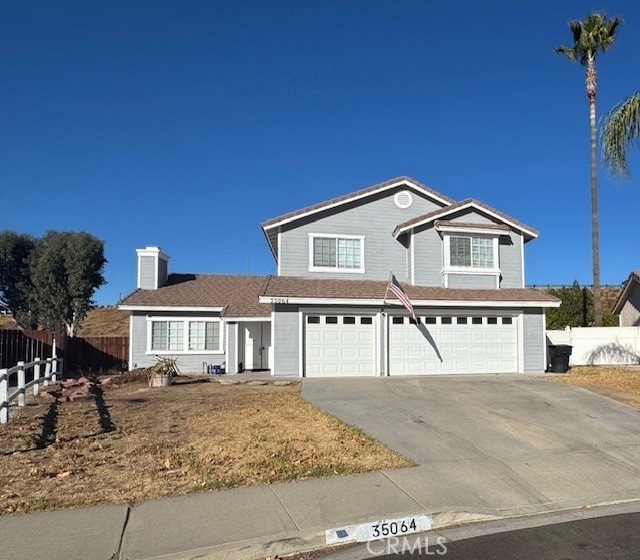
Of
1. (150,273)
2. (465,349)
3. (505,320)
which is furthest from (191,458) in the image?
(150,273)

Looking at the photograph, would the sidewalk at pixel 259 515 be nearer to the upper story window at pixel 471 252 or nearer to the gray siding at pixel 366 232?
the gray siding at pixel 366 232

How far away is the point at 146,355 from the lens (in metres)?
21.6

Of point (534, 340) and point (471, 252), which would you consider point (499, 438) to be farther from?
point (471, 252)

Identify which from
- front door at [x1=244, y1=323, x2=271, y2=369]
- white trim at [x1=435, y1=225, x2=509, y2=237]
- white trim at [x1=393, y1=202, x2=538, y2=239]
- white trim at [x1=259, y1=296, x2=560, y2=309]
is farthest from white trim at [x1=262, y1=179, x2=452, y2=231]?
front door at [x1=244, y1=323, x2=271, y2=369]

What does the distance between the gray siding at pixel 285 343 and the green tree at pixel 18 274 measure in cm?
3242

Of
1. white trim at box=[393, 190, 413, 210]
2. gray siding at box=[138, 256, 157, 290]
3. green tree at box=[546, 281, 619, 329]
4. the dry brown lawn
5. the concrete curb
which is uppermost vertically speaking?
white trim at box=[393, 190, 413, 210]

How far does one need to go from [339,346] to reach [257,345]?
4.93m

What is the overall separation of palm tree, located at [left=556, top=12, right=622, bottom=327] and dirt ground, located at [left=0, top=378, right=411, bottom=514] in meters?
17.8

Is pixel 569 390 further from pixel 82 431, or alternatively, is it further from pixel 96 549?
pixel 96 549

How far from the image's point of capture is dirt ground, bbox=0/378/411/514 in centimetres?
677

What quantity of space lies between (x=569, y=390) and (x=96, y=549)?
1298 cm

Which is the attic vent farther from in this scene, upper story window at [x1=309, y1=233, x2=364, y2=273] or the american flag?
the american flag

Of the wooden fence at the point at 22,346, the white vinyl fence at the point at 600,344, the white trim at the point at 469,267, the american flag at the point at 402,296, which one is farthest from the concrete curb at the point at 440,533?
the white vinyl fence at the point at 600,344

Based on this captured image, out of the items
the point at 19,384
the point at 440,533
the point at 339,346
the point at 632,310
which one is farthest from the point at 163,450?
the point at 632,310
